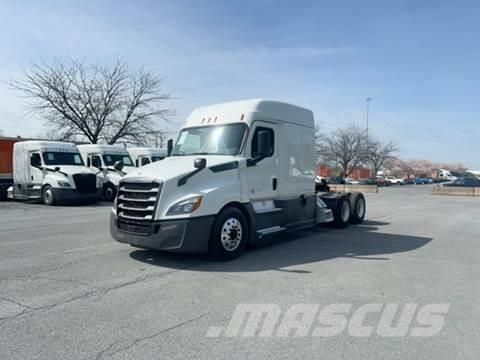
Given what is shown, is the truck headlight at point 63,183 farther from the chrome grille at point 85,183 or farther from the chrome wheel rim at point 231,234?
the chrome wheel rim at point 231,234

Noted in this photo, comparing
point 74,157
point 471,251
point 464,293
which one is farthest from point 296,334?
point 74,157

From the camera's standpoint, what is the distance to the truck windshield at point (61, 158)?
18172mm

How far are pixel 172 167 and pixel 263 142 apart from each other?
1898mm

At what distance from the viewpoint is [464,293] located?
5.32m

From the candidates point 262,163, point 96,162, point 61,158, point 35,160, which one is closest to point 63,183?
point 61,158

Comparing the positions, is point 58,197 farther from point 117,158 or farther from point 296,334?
point 296,334

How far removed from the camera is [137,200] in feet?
21.8

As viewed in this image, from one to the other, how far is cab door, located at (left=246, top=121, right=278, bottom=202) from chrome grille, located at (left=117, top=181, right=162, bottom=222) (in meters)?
1.95

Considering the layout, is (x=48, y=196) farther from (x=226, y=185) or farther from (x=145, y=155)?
(x=226, y=185)

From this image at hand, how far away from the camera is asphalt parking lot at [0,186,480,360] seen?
3.57 m

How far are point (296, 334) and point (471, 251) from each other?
6323mm

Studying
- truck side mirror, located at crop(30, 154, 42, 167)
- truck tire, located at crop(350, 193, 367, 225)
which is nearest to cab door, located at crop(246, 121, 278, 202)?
truck tire, located at crop(350, 193, 367, 225)

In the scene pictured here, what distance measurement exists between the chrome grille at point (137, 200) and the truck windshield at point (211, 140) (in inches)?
61.2

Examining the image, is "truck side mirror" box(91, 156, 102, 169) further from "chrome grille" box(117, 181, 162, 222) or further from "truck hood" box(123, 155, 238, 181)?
"chrome grille" box(117, 181, 162, 222)
